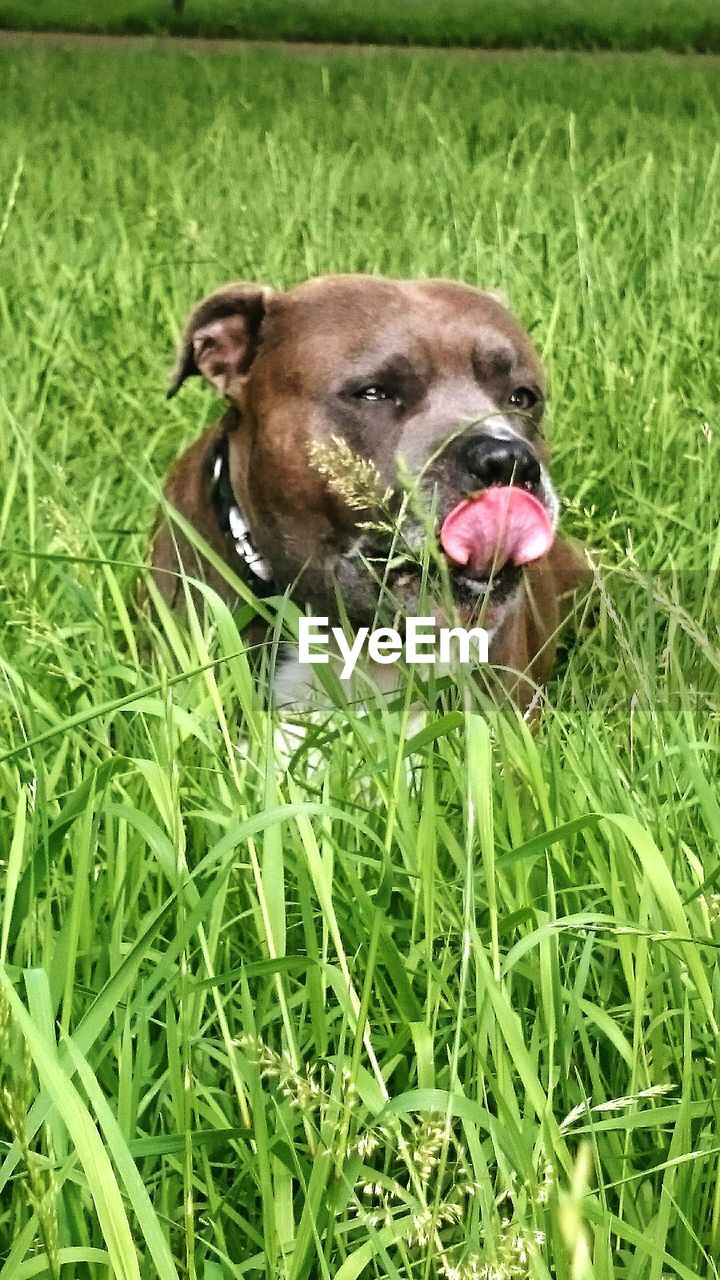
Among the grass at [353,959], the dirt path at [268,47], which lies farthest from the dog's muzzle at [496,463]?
the dirt path at [268,47]

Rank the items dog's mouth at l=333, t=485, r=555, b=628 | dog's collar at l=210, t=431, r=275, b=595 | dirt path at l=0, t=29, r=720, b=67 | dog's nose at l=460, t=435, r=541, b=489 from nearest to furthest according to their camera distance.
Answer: dog's mouth at l=333, t=485, r=555, b=628, dog's nose at l=460, t=435, r=541, b=489, dog's collar at l=210, t=431, r=275, b=595, dirt path at l=0, t=29, r=720, b=67

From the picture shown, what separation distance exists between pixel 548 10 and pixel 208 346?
19.7 meters

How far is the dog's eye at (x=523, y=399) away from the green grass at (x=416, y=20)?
55.1 ft

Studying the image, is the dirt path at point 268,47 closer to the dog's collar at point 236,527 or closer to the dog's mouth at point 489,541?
the dog's collar at point 236,527

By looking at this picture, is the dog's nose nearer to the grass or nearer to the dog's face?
the dog's face

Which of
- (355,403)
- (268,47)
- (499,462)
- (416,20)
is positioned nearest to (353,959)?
(499,462)

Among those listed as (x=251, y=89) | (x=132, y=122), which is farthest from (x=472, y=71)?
(x=132, y=122)

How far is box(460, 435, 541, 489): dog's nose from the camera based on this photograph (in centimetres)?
266

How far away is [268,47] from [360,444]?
55.8ft

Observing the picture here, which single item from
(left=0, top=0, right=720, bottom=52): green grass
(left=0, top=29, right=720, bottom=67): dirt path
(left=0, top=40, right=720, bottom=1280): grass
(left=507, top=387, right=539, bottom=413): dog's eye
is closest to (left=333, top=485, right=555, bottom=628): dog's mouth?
(left=0, top=40, right=720, bottom=1280): grass

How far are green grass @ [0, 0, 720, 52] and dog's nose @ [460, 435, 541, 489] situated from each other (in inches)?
685

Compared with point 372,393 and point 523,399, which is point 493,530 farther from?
point 523,399

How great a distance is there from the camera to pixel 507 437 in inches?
107

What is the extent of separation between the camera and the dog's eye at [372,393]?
2949mm
